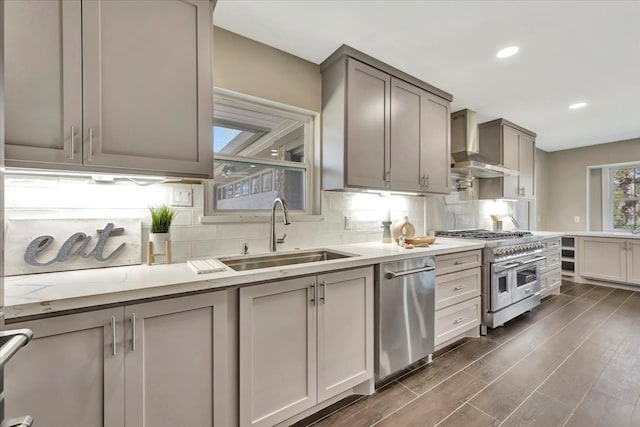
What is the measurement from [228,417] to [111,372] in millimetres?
594

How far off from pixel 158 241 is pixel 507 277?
3.24 m

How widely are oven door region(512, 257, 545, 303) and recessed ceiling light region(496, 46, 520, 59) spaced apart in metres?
2.12

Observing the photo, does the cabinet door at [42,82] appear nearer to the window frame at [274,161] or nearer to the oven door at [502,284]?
the window frame at [274,161]

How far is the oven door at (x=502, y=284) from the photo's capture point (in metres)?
2.69

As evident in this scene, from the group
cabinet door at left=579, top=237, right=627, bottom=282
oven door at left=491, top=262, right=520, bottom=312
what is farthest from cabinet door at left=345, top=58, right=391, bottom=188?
cabinet door at left=579, top=237, right=627, bottom=282

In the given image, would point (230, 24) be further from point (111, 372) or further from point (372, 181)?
point (111, 372)

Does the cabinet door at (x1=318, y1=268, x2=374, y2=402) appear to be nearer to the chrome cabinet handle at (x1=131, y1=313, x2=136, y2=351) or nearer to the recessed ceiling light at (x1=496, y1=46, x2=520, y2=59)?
the chrome cabinet handle at (x1=131, y1=313, x2=136, y2=351)

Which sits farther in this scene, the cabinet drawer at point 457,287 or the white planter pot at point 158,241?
the cabinet drawer at point 457,287

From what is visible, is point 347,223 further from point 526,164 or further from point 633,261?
point 633,261

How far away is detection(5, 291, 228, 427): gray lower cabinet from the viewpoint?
3.18 ft

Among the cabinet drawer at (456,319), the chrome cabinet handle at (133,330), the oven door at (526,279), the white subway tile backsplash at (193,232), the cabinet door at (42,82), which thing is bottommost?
the cabinet drawer at (456,319)

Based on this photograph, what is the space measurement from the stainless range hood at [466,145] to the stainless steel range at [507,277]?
823mm

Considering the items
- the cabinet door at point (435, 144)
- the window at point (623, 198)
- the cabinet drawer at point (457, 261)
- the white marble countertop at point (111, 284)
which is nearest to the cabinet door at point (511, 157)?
the cabinet door at point (435, 144)

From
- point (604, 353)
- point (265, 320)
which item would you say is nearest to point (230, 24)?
point (265, 320)
